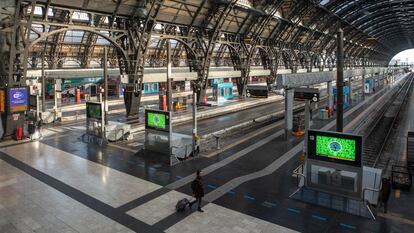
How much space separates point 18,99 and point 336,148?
22.5m

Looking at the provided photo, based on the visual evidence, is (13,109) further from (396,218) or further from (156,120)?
(396,218)

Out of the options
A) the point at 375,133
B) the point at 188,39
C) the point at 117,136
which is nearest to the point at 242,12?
the point at 188,39

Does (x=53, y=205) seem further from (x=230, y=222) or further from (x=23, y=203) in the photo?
(x=230, y=222)

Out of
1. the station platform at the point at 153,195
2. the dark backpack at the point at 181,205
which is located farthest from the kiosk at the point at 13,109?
the dark backpack at the point at 181,205

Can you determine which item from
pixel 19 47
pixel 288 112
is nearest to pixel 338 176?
pixel 288 112

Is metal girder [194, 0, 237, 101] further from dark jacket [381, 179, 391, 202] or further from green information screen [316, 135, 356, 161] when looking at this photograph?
dark jacket [381, 179, 391, 202]

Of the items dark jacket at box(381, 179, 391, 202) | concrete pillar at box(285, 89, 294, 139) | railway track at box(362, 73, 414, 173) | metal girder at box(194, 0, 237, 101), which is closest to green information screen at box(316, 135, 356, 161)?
dark jacket at box(381, 179, 391, 202)

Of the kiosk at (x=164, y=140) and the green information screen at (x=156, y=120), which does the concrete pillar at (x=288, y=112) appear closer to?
the kiosk at (x=164, y=140)

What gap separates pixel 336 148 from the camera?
41.7 ft

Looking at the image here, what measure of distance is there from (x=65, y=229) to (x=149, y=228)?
108 inches

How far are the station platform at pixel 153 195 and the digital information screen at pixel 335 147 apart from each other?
79.7 inches

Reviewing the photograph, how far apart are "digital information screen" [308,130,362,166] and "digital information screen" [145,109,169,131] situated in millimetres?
8670

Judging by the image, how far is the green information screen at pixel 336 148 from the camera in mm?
12375

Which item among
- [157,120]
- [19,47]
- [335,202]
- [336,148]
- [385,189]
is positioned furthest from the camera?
[19,47]
